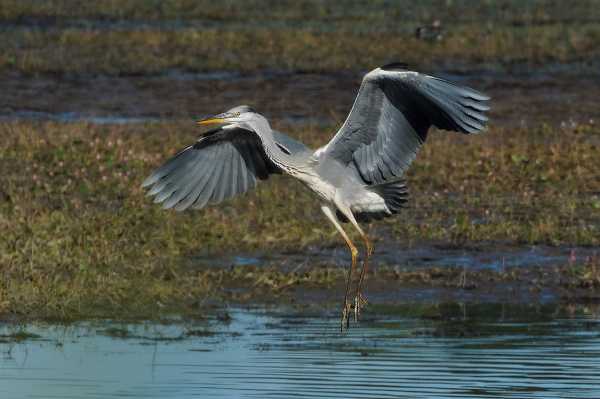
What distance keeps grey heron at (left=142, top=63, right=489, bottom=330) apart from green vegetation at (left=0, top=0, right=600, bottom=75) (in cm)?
1465

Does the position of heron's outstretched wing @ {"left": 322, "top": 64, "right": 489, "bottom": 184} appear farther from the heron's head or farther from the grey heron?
the heron's head

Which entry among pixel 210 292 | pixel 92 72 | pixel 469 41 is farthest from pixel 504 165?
pixel 469 41

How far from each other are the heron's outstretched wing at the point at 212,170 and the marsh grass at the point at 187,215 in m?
1.30

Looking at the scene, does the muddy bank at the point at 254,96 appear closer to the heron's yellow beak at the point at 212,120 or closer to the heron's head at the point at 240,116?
the heron's head at the point at 240,116

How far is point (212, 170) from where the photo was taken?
846 cm

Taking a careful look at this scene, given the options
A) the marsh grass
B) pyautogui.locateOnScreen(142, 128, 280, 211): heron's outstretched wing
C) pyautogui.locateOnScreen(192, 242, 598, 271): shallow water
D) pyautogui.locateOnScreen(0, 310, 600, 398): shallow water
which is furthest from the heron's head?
pyautogui.locateOnScreen(192, 242, 598, 271): shallow water

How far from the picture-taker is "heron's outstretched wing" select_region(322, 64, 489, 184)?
7.72m

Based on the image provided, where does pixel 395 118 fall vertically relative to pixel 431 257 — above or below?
above

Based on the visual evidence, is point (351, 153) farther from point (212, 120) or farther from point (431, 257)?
point (431, 257)

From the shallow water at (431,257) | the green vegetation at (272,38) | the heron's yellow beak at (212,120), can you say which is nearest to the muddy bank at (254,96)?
the green vegetation at (272,38)

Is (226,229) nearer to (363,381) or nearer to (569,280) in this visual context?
(569,280)

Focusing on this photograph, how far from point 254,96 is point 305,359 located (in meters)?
13.0

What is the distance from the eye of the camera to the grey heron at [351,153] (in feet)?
25.6


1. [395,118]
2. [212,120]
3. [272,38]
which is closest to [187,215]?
[395,118]
